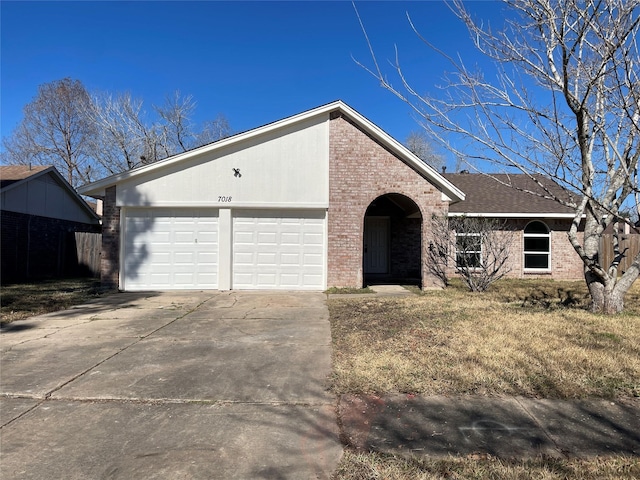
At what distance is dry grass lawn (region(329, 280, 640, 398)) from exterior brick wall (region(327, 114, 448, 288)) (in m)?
2.60

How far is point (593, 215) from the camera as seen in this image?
8367mm

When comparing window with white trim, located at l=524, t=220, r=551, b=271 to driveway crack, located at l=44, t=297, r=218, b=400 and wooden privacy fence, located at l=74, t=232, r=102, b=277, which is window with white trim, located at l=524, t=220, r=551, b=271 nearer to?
driveway crack, located at l=44, t=297, r=218, b=400

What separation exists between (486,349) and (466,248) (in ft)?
21.2

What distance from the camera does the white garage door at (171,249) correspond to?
39.6ft

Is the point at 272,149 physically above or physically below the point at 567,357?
above

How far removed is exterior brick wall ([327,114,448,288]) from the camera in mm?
12055

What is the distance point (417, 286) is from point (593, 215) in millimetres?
5832

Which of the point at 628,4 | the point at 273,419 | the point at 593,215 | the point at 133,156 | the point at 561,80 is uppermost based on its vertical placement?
the point at 133,156

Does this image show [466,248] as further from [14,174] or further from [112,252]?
[14,174]

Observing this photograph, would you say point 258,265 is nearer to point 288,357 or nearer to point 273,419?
point 288,357

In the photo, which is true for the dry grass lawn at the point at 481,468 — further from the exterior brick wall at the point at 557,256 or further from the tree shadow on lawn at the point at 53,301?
the exterior brick wall at the point at 557,256

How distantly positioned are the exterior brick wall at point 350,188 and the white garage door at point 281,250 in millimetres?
447

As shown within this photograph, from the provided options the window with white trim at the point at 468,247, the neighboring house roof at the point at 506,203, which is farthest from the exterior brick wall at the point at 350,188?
the neighboring house roof at the point at 506,203

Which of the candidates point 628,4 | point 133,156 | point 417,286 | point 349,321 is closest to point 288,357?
point 349,321
